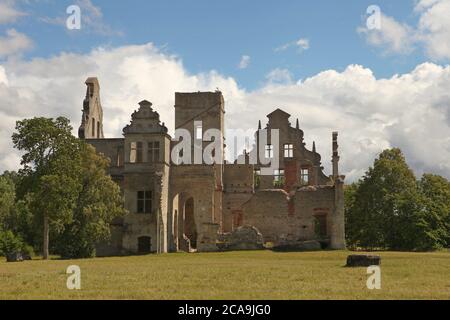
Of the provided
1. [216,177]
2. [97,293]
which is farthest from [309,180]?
[97,293]

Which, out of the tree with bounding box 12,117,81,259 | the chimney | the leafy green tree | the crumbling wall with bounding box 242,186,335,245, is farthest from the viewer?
the leafy green tree

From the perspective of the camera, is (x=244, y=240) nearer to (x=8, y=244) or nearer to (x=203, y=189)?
(x=203, y=189)

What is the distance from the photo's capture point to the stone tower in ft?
193

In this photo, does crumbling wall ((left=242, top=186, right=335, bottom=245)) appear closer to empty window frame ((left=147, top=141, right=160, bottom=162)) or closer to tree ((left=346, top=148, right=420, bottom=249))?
tree ((left=346, top=148, right=420, bottom=249))

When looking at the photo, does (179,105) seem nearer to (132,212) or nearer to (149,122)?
(149,122)

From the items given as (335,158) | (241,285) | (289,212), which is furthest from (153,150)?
(241,285)

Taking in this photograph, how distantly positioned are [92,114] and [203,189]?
595 inches

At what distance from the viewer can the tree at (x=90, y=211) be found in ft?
143

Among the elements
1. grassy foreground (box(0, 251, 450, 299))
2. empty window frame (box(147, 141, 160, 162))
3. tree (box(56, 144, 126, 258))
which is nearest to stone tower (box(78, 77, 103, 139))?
empty window frame (box(147, 141, 160, 162))

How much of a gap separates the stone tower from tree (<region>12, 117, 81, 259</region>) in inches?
587

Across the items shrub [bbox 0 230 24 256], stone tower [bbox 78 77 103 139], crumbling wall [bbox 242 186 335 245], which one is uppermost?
stone tower [bbox 78 77 103 139]
